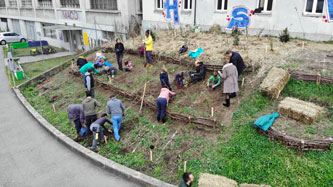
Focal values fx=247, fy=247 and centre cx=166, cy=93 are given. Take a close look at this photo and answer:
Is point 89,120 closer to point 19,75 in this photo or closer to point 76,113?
point 76,113

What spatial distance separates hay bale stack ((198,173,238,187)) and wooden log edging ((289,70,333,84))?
540cm

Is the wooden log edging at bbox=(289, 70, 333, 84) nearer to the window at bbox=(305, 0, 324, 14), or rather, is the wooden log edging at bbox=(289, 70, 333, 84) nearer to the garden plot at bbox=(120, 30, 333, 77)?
the garden plot at bbox=(120, 30, 333, 77)

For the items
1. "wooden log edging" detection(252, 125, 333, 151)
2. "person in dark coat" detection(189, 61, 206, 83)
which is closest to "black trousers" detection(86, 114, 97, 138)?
"person in dark coat" detection(189, 61, 206, 83)


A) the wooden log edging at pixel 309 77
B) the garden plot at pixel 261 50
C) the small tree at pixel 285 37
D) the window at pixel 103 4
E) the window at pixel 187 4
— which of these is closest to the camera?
the wooden log edging at pixel 309 77

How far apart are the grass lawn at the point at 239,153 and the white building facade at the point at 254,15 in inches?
210

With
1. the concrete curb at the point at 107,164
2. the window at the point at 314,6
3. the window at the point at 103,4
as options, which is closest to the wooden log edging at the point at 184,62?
the window at the point at 314,6

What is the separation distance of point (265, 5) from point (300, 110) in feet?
29.2

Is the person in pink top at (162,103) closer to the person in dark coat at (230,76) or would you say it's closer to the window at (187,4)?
the person in dark coat at (230,76)

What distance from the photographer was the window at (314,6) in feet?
40.3

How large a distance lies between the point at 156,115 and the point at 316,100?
18.6 ft

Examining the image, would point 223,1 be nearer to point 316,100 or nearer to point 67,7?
point 316,100

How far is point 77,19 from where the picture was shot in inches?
1048

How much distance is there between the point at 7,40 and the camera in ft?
116

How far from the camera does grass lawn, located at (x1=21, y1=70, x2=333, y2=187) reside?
6223 millimetres
